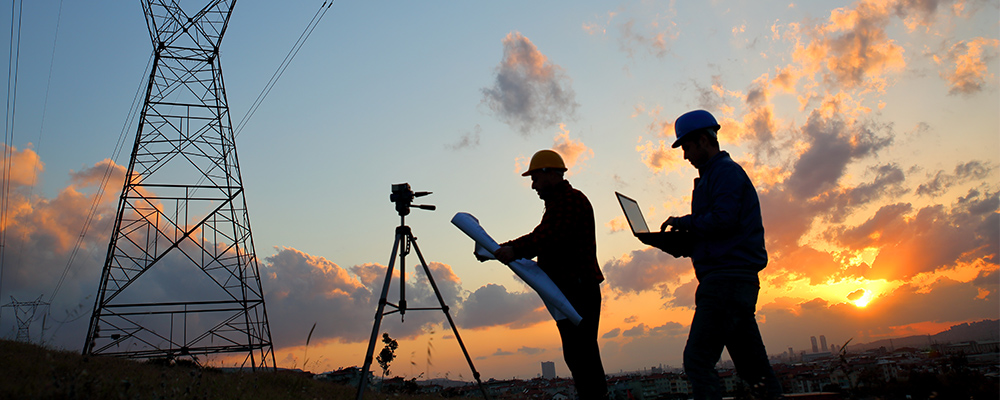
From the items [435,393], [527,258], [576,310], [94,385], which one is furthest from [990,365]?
[94,385]

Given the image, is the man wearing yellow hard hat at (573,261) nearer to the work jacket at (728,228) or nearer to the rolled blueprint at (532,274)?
the rolled blueprint at (532,274)

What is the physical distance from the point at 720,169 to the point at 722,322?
90cm

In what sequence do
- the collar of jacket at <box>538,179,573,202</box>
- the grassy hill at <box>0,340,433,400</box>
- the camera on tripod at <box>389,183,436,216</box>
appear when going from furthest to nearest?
the camera on tripod at <box>389,183,436,216</box>, the collar of jacket at <box>538,179,573,202</box>, the grassy hill at <box>0,340,433,400</box>

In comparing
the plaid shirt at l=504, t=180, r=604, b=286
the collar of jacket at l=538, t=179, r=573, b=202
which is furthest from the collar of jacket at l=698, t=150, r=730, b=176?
the collar of jacket at l=538, t=179, r=573, b=202

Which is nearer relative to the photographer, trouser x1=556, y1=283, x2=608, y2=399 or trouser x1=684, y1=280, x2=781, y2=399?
trouser x1=684, y1=280, x2=781, y2=399

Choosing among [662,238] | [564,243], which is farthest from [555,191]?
[662,238]

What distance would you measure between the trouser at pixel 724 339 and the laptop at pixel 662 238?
33 cm

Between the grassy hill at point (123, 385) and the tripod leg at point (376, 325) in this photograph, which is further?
the tripod leg at point (376, 325)

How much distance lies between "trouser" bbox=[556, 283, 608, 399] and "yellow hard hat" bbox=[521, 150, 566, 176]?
3.25 feet

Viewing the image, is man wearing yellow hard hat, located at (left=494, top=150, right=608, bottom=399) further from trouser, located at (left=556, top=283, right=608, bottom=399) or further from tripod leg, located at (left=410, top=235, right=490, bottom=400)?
tripod leg, located at (left=410, top=235, right=490, bottom=400)

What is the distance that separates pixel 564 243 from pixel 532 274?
0.34 m

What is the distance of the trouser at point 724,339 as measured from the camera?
2930 millimetres

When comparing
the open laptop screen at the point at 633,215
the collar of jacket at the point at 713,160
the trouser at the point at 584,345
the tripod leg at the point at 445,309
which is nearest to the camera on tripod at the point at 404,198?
the tripod leg at the point at 445,309

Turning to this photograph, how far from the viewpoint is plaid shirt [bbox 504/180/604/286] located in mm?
4027
